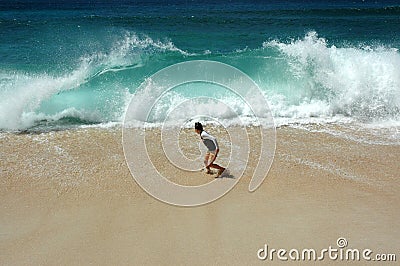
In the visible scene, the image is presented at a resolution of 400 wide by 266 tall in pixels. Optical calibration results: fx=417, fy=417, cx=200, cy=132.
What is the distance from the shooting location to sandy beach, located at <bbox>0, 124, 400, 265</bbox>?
4.85m

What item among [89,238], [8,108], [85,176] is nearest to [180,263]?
[89,238]

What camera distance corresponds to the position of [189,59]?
13.6 meters

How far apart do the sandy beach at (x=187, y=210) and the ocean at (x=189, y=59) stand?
173cm

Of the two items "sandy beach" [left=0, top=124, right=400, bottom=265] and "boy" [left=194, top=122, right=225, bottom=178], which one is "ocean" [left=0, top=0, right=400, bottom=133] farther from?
"boy" [left=194, top=122, right=225, bottom=178]

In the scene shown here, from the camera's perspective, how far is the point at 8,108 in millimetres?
8820

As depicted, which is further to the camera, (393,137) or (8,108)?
(8,108)

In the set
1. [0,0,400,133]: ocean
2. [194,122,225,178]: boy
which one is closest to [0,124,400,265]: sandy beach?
[194,122,225,178]: boy

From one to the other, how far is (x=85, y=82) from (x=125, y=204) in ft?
19.0

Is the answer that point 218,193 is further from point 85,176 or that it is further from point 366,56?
point 366,56

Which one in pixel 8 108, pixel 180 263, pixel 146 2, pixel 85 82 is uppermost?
pixel 146 2

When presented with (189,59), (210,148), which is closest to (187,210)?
(210,148)

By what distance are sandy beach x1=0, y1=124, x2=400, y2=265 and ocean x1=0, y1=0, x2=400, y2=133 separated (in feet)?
5.69

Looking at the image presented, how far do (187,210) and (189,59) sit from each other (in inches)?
344

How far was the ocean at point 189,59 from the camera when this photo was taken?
29.9 ft
